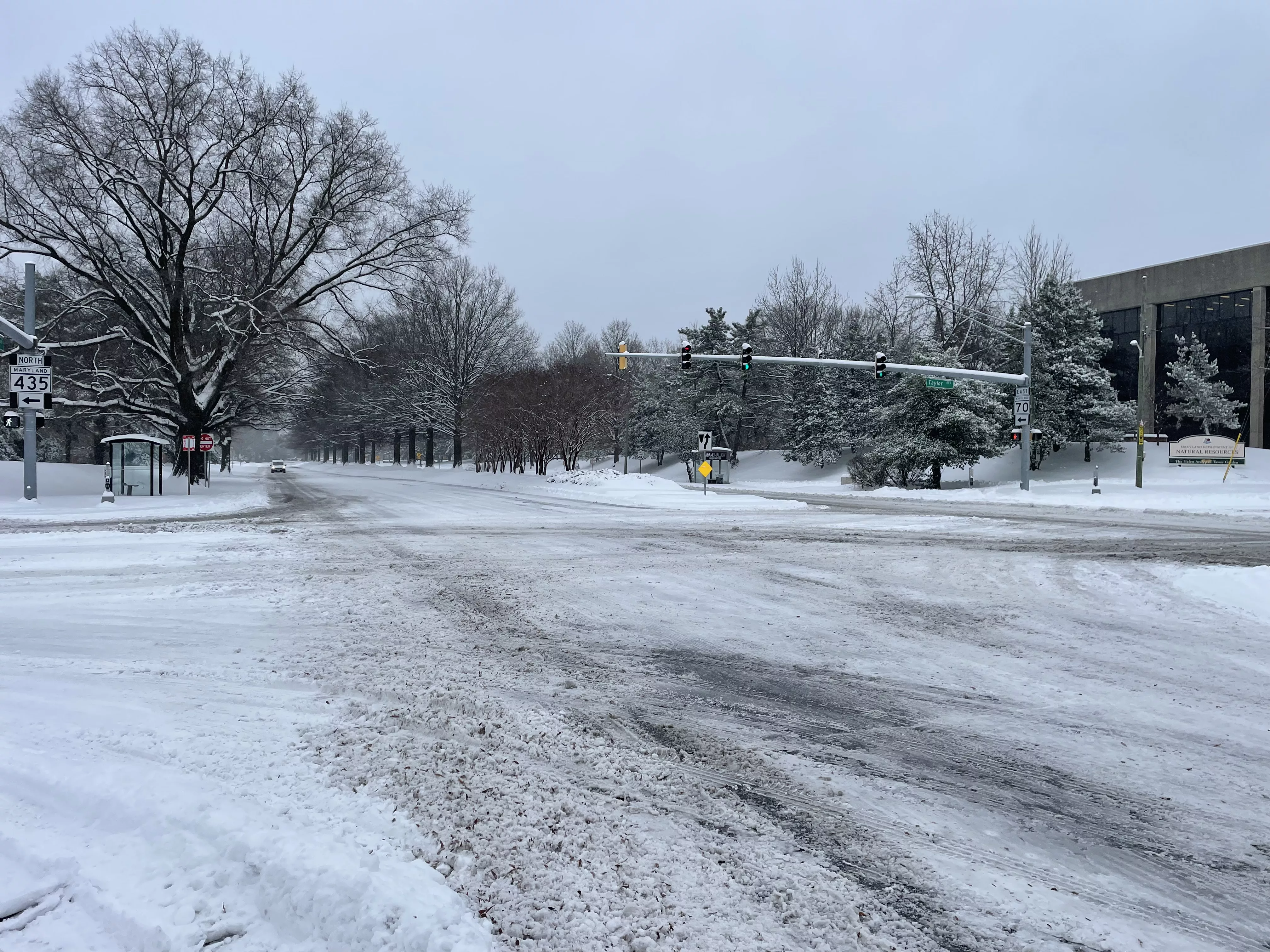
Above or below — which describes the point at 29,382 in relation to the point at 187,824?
above

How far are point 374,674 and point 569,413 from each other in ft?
120

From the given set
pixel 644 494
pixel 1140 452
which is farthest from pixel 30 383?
pixel 1140 452

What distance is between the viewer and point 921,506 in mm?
25156

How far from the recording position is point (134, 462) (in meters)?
28.6

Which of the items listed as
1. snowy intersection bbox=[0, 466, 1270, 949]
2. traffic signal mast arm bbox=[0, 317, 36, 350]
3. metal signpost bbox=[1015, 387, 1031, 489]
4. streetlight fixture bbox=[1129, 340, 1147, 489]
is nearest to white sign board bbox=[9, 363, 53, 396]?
traffic signal mast arm bbox=[0, 317, 36, 350]

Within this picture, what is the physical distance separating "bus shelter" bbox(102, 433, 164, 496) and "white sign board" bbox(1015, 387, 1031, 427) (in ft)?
108

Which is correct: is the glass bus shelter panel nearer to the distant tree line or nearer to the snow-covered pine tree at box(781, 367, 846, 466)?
the distant tree line

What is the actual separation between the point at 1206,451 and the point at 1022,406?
26.7ft

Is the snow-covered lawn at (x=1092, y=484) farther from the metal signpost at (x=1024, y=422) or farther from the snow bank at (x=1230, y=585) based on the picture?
the snow bank at (x=1230, y=585)

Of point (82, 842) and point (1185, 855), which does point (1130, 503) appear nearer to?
point (1185, 855)

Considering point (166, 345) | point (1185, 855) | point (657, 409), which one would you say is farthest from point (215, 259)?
point (657, 409)

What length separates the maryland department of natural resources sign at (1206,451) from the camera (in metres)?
31.9

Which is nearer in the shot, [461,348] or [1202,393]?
[1202,393]

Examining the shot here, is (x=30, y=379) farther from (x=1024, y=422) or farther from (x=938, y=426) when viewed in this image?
(x=1024, y=422)
